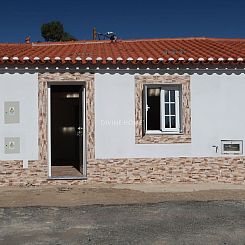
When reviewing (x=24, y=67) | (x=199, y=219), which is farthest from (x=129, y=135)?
(x=199, y=219)

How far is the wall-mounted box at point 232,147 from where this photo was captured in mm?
11523

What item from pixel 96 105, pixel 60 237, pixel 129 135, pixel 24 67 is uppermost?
pixel 24 67

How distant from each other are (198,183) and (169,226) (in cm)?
464

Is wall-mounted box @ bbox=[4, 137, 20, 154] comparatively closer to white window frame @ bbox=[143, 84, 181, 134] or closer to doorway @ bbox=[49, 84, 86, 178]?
white window frame @ bbox=[143, 84, 181, 134]

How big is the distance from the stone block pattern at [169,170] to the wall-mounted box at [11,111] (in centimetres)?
237

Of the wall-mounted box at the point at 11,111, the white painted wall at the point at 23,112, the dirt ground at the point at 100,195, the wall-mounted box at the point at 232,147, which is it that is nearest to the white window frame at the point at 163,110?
the wall-mounted box at the point at 232,147

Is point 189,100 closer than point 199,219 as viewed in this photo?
No

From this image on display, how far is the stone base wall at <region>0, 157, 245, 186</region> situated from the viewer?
1099cm

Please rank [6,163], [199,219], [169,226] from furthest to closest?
[6,163] < [199,219] < [169,226]

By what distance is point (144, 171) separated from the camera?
37.0ft

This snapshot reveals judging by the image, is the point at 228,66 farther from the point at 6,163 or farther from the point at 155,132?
the point at 6,163

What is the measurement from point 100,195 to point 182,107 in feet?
11.5

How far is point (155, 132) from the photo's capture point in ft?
37.8

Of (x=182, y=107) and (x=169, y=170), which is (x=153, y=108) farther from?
(x=169, y=170)
